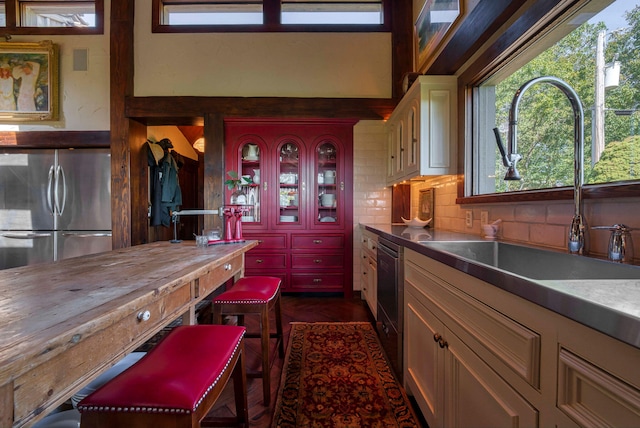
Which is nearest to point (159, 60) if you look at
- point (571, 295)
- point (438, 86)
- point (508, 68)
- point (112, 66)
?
point (112, 66)

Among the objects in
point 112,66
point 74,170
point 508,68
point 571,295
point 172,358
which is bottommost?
point 172,358

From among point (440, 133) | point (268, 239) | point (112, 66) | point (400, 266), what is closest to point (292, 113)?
point (268, 239)

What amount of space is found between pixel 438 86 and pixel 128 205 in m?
3.55

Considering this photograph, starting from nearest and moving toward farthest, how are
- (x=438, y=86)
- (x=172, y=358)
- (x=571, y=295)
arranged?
(x=571, y=295)
(x=172, y=358)
(x=438, y=86)

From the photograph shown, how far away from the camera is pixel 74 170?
3.35 meters

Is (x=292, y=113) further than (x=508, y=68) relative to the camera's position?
Yes

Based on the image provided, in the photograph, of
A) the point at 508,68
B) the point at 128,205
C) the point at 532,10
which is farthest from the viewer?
the point at 128,205

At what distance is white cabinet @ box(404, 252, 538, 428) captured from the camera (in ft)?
2.41

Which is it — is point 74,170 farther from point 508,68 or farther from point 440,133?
point 508,68

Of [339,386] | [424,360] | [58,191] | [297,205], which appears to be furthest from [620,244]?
[58,191]

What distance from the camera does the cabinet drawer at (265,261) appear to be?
3426mm

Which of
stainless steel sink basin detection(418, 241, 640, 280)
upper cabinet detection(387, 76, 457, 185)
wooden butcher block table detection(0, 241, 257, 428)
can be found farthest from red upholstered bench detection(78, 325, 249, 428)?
upper cabinet detection(387, 76, 457, 185)

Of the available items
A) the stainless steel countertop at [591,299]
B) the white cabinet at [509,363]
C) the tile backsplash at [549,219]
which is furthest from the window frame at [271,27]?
the stainless steel countertop at [591,299]

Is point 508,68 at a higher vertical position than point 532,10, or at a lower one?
lower
